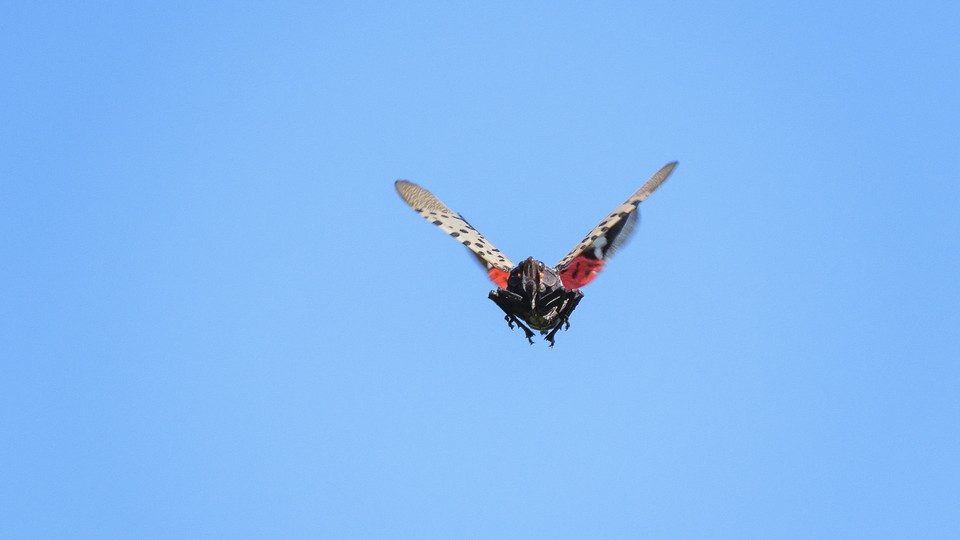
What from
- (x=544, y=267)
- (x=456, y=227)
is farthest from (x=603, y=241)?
(x=456, y=227)

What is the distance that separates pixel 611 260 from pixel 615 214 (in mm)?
2197

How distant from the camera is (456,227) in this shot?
49.2m

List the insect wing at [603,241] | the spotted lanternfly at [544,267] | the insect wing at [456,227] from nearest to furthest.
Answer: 1. the spotted lanternfly at [544,267]
2. the insect wing at [603,241]
3. the insect wing at [456,227]

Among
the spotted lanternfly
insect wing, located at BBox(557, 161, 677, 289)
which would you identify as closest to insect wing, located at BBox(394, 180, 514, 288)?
the spotted lanternfly

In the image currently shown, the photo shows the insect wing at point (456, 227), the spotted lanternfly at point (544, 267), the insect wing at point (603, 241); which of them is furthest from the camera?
the insect wing at point (456, 227)

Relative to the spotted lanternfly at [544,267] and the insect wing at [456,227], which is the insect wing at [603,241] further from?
the insect wing at [456,227]

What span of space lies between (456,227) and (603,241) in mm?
5294

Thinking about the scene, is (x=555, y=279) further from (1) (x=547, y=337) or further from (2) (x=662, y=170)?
(2) (x=662, y=170)

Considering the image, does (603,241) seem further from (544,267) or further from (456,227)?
(456,227)

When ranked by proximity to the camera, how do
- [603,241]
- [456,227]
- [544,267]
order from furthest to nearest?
[456,227] → [603,241] → [544,267]

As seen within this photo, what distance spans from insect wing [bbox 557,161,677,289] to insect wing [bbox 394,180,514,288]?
225 cm

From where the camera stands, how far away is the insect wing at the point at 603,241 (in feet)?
155

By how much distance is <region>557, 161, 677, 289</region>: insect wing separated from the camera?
47.2m

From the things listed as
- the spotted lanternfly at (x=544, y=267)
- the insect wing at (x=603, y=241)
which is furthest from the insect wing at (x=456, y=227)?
the insect wing at (x=603, y=241)
